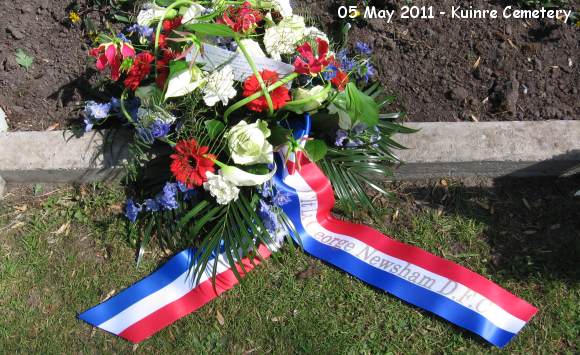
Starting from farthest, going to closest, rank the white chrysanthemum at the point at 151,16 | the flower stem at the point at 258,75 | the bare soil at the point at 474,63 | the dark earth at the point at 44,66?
the dark earth at the point at 44,66, the bare soil at the point at 474,63, the white chrysanthemum at the point at 151,16, the flower stem at the point at 258,75

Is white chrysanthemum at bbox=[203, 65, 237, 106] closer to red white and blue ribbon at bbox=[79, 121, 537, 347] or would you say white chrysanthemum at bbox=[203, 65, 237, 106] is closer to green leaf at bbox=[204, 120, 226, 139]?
green leaf at bbox=[204, 120, 226, 139]

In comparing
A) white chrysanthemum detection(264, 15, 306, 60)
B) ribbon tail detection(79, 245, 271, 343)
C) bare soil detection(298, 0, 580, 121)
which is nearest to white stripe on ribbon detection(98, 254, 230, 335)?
ribbon tail detection(79, 245, 271, 343)

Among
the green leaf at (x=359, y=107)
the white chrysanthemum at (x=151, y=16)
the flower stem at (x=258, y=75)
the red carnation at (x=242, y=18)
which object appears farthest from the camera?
the white chrysanthemum at (x=151, y=16)

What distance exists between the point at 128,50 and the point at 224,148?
0.55 meters

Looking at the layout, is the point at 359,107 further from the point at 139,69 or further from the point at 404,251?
the point at 139,69

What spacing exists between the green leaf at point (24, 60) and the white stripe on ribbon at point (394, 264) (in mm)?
1548

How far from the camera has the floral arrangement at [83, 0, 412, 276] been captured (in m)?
1.99

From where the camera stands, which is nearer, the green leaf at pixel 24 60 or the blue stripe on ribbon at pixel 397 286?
the blue stripe on ribbon at pixel 397 286

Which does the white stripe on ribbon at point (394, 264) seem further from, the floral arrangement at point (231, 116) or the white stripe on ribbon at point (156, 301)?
the white stripe on ribbon at point (156, 301)

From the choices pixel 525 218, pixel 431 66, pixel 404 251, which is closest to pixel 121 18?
pixel 431 66

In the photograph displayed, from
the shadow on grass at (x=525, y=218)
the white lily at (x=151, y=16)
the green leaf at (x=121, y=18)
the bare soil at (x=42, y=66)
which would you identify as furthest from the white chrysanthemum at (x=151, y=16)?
the shadow on grass at (x=525, y=218)

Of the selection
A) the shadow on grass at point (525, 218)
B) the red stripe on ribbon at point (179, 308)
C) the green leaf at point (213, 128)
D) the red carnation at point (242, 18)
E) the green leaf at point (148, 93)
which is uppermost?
the red carnation at point (242, 18)

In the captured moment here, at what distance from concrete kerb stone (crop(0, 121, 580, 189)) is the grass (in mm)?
141

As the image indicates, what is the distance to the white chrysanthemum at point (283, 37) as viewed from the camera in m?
2.18
